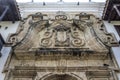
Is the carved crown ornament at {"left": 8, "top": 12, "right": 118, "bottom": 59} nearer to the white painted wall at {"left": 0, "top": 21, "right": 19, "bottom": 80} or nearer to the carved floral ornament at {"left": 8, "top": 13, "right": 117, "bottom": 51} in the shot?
the carved floral ornament at {"left": 8, "top": 13, "right": 117, "bottom": 51}

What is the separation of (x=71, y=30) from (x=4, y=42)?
11.2ft

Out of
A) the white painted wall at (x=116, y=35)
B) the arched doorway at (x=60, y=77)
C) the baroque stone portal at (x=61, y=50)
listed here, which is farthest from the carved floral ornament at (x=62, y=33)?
the arched doorway at (x=60, y=77)

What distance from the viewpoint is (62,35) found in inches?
450

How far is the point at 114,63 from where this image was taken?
9.57 meters

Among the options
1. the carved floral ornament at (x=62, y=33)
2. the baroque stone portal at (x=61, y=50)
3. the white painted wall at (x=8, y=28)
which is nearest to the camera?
the baroque stone portal at (x=61, y=50)

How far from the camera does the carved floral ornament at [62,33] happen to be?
1066 cm

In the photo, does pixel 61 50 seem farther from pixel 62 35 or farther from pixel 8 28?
pixel 8 28

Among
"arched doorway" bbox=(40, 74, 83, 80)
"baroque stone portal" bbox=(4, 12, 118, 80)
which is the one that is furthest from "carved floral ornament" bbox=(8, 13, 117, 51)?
"arched doorway" bbox=(40, 74, 83, 80)

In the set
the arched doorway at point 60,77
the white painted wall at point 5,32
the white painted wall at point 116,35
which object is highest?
the white painted wall at point 5,32

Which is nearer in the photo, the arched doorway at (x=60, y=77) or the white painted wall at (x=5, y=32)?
the arched doorway at (x=60, y=77)

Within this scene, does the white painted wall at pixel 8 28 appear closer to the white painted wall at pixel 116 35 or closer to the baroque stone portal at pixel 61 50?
the baroque stone portal at pixel 61 50

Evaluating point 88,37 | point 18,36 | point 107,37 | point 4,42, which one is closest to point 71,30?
point 88,37

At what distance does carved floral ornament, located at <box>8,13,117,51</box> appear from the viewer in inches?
420

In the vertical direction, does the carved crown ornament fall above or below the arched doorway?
above
